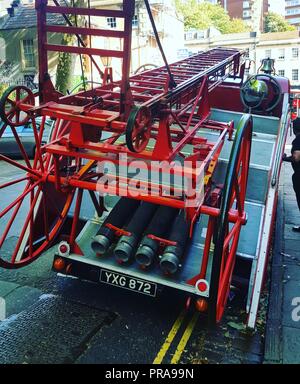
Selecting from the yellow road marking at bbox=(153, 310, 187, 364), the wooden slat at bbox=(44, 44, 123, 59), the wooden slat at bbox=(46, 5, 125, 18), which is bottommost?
the yellow road marking at bbox=(153, 310, 187, 364)

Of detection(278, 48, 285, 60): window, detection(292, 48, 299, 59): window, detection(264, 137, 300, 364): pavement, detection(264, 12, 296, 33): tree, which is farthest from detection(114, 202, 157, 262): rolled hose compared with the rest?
detection(264, 12, 296, 33): tree

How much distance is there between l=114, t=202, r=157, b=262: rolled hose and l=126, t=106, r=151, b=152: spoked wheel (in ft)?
3.43

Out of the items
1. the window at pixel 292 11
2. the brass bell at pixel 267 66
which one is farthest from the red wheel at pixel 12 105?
the window at pixel 292 11

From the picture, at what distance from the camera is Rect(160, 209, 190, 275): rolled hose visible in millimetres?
4004

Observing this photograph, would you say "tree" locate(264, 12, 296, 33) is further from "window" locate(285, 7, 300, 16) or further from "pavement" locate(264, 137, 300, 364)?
"pavement" locate(264, 137, 300, 364)

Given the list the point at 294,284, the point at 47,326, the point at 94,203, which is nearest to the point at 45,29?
the point at 94,203

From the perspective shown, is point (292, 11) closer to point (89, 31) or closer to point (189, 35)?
point (189, 35)

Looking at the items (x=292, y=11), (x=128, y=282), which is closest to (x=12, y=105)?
(x=128, y=282)

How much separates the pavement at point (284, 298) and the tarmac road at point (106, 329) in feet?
0.60

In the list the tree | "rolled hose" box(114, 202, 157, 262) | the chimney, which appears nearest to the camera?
"rolled hose" box(114, 202, 157, 262)

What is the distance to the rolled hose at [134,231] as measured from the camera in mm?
4172

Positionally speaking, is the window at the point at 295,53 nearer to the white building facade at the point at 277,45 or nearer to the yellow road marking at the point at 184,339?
the white building facade at the point at 277,45

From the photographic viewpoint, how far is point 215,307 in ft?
12.3

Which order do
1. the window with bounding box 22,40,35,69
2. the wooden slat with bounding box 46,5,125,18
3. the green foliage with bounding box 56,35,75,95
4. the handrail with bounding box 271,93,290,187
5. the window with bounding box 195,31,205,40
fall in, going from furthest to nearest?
the window with bounding box 195,31,205,40, the window with bounding box 22,40,35,69, the green foliage with bounding box 56,35,75,95, the handrail with bounding box 271,93,290,187, the wooden slat with bounding box 46,5,125,18
